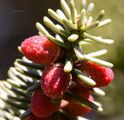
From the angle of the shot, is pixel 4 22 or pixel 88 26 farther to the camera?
pixel 4 22

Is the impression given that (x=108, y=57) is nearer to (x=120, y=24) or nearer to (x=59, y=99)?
(x=120, y=24)

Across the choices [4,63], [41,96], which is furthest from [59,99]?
[4,63]

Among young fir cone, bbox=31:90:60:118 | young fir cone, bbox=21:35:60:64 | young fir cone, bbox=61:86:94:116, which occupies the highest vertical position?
young fir cone, bbox=21:35:60:64
